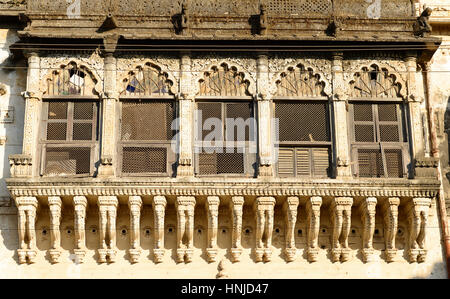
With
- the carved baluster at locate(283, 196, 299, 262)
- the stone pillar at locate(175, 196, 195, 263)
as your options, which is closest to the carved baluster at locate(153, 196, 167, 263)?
the stone pillar at locate(175, 196, 195, 263)

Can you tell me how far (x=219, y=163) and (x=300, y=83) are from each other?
234cm

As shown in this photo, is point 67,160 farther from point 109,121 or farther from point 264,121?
point 264,121

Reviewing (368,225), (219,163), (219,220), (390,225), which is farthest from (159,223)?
(390,225)

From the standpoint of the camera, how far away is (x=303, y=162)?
54.7 feet

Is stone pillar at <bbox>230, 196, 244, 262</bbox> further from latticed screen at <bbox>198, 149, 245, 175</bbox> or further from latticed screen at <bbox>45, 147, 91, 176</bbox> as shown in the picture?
latticed screen at <bbox>45, 147, 91, 176</bbox>

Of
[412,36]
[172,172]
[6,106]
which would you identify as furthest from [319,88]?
[6,106]

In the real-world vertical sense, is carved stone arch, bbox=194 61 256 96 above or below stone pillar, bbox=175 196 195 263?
above

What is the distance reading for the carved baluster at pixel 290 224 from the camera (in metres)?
16.2

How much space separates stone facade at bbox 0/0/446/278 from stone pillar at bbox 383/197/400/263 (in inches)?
1.1

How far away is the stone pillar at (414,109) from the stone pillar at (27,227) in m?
7.34

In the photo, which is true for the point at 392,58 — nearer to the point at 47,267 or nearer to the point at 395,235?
the point at 395,235

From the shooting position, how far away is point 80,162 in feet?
54.0

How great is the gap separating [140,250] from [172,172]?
160 centimetres

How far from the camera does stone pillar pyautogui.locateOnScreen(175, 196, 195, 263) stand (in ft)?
53.0
